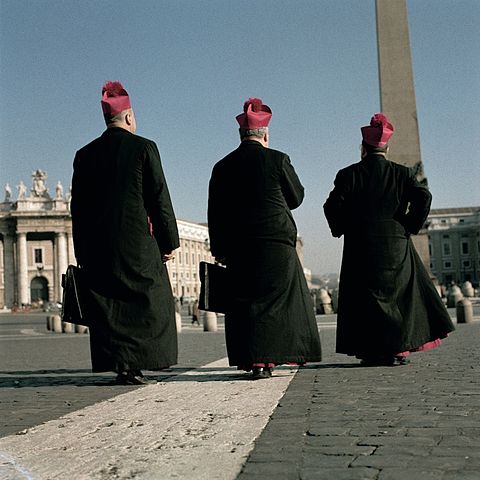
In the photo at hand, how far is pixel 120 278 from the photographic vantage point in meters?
5.70

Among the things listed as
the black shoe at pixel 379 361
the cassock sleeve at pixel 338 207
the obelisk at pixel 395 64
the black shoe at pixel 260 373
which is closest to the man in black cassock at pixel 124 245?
the black shoe at pixel 260 373

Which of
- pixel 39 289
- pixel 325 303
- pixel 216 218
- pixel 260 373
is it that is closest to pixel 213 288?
pixel 216 218

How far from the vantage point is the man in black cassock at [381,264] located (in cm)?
662

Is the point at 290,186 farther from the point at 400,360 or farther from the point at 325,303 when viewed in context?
the point at 325,303

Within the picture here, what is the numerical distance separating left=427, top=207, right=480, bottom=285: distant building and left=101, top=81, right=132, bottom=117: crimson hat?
4988 inches

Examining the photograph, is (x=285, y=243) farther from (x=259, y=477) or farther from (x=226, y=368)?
(x=259, y=477)

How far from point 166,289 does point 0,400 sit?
135 centimetres

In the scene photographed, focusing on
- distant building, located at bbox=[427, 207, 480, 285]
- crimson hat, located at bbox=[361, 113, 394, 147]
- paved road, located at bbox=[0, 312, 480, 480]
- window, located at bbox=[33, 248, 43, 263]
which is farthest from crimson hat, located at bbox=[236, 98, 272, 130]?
distant building, located at bbox=[427, 207, 480, 285]

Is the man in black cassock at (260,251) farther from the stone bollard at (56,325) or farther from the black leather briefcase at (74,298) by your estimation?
the stone bollard at (56,325)

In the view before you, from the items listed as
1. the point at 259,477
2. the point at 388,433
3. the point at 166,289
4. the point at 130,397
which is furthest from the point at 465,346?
the point at 259,477

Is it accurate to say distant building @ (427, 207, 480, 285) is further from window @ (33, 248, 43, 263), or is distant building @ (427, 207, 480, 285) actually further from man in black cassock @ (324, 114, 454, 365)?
man in black cassock @ (324, 114, 454, 365)

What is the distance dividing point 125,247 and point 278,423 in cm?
238

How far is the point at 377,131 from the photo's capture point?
23.2ft

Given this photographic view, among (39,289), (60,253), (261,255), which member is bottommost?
(39,289)
